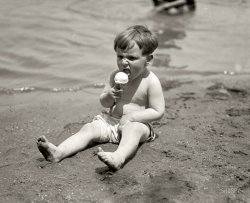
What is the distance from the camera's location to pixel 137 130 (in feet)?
12.2

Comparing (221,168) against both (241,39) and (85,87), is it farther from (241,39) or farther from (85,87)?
(241,39)

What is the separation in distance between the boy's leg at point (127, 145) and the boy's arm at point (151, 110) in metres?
0.06

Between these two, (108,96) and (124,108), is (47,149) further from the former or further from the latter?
(124,108)

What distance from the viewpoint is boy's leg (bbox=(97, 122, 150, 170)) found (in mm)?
3249

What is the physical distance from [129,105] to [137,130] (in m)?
0.35

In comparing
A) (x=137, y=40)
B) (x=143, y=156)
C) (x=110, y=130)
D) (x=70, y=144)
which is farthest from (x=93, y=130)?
(x=137, y=40)

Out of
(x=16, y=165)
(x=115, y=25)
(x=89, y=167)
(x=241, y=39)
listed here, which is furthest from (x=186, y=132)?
(x=115, y=25)

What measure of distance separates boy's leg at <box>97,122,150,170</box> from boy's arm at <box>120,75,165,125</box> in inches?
2.4

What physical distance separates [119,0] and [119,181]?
33.4 feet

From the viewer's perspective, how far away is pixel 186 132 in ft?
14.0

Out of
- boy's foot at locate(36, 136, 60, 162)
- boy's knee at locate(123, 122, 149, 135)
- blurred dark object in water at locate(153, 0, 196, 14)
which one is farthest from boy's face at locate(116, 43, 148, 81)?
blurred dark object in water at locate(153, 0, 196, 14)

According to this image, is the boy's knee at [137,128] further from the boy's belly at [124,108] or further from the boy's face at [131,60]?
the boy's face at [131,60]

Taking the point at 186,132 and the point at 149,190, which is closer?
the point at 149,190

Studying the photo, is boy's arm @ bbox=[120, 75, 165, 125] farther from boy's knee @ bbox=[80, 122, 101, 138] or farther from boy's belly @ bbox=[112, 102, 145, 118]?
boy's knee @ bbox=[80, 122, 101, 138]
